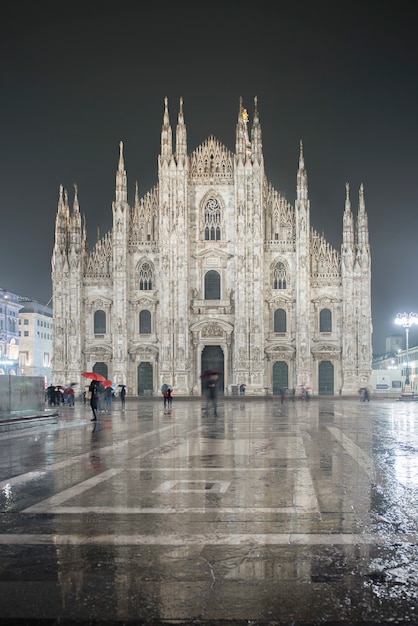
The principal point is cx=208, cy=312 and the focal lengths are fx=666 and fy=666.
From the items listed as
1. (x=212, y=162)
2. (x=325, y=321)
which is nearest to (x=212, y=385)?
(x=325, y=321)

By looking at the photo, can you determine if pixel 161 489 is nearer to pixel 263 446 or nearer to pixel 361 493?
pixel 361 493

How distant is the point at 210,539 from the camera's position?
5.75 meters

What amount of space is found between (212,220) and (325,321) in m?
13.1

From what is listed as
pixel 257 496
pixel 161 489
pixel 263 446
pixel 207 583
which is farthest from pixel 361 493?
pixel 263 446

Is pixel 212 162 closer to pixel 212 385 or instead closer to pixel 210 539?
pixel 212 385

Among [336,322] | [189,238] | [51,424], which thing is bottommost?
A: [51,424]

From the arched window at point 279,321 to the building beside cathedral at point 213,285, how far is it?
0.32 feet

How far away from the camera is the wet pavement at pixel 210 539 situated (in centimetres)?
409

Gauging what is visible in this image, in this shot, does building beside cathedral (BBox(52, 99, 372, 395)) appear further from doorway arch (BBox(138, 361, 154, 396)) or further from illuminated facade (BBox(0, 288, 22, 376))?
illuminated facade (BBox(0, 288, 22, 376))

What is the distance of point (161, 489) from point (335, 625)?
4923 millimetres

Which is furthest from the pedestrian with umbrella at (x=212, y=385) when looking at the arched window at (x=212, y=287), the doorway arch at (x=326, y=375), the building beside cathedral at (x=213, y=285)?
the doorway arch at (x=326, y=375)

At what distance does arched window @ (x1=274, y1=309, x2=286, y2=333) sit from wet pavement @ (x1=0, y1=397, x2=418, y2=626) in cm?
4550

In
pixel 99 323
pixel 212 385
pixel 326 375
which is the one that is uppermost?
pixel 99 323

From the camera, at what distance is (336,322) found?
57.5 metres
